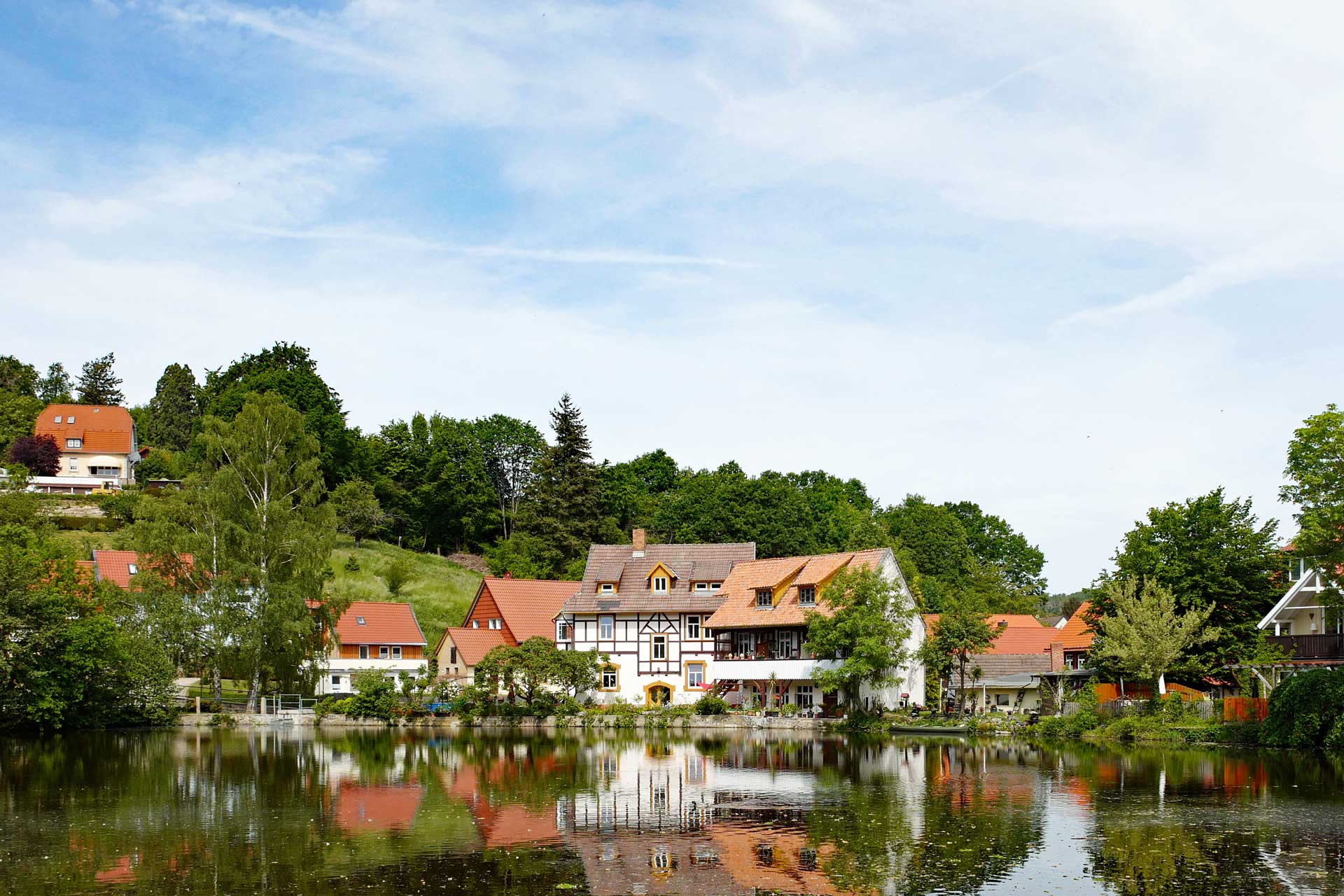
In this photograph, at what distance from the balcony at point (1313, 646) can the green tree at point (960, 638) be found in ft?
39.7

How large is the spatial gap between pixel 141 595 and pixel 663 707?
24.5 metres

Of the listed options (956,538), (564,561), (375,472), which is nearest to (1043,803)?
(564,561)

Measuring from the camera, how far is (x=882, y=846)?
21203mm

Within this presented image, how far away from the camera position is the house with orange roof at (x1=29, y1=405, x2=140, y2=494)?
345ft

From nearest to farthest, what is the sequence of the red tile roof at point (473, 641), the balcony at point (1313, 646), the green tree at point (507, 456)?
1. the balcony at point (1313, 646)
2. the red tile roof at point (473, 641)
3. the green tree at point (507, 456)

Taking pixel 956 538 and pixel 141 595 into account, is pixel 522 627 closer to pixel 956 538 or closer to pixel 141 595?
pixel 141 595

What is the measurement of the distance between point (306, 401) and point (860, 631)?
63.3 metres

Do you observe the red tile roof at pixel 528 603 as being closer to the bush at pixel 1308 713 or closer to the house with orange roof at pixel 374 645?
the house with orange roof at pixel 374 645

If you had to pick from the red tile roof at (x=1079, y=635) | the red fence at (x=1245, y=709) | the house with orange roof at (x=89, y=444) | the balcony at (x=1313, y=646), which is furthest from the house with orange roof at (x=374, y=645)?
the balcony at (x=1313, y=646)

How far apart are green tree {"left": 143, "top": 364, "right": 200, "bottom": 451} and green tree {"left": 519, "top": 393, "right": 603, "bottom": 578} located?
4232 cm

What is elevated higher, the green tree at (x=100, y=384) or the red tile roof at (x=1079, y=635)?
the green tree at (x=100, y=384)

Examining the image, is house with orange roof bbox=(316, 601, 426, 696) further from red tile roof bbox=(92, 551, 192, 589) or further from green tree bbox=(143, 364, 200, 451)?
green tree bbox=(143, 364, 200, 451)

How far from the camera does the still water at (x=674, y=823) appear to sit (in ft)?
60.7

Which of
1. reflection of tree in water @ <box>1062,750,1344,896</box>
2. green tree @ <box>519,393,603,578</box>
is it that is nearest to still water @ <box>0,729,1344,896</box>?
reflection of tree in water @ <box>1062,750,1344,896</box>
